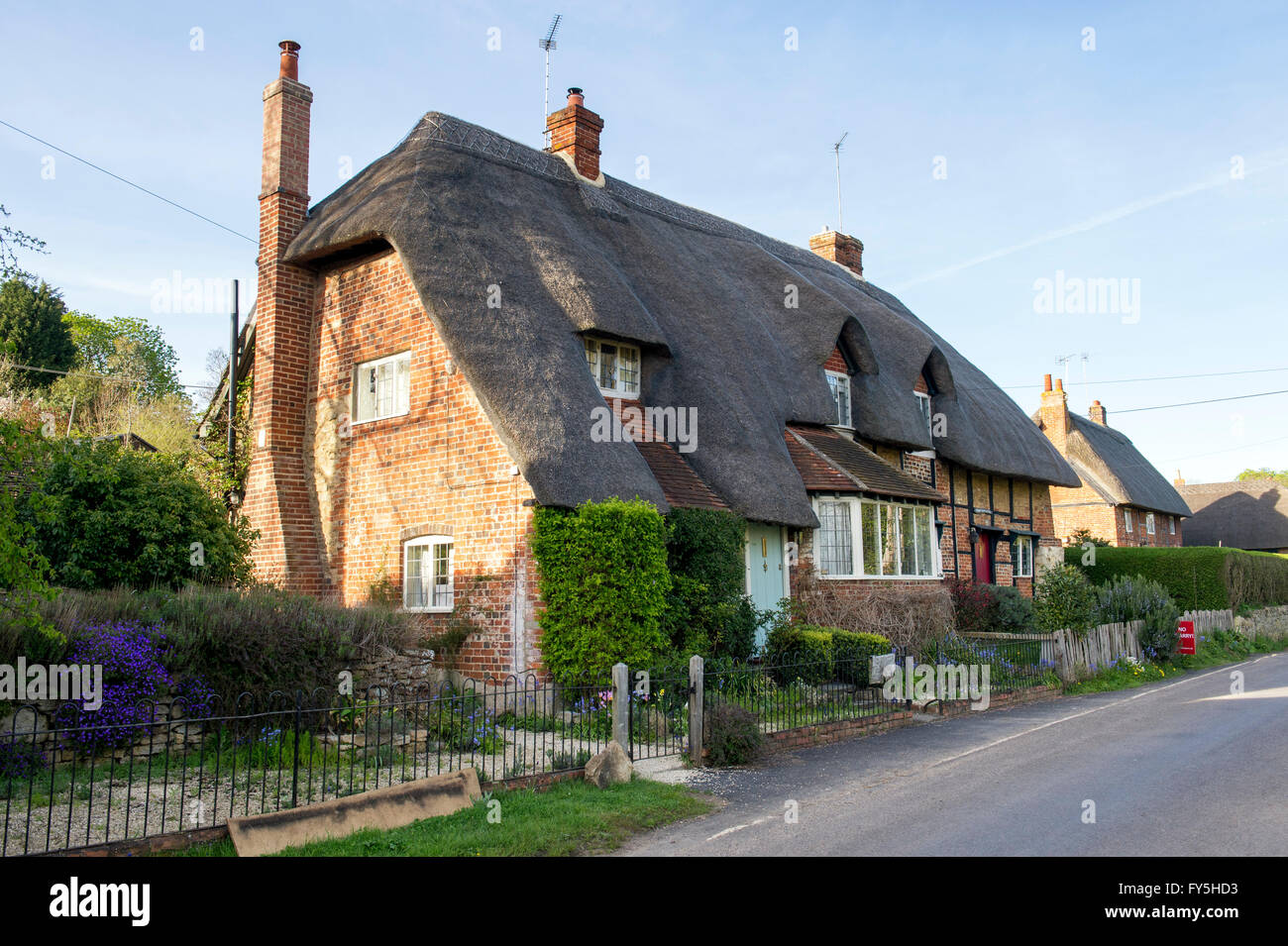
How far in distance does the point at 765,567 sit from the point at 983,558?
1012 centimetres

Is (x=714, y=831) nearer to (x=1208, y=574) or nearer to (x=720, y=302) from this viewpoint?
(x=720, y=302)

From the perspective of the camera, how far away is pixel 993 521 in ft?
78.9

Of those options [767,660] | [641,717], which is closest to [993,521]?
[767,660]

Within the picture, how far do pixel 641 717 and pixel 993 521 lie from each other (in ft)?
54.6

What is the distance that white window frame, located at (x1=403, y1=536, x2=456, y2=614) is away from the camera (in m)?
12.9

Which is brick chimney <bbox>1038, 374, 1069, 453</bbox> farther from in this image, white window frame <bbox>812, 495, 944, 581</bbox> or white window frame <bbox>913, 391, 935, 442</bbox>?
white window frame <bbox>812, 495, 944, 581</bbox>

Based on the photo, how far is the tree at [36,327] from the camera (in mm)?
37438

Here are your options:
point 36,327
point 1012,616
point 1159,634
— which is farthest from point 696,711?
point 36,327

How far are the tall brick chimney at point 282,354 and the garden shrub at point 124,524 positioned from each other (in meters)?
2.61

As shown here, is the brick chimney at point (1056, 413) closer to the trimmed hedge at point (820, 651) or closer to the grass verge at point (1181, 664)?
the grass verge at point (1181, 664)

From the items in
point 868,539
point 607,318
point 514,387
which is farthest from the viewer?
point 868,539

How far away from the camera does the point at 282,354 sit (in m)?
15.3

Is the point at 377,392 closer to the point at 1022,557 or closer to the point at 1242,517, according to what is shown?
the point at 1022,557

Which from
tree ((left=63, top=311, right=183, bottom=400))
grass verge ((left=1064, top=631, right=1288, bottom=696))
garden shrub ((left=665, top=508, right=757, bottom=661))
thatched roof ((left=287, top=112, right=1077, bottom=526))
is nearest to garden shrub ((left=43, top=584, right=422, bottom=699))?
thatched roof ((left=287, top=112, right=1077, bottom=526))
